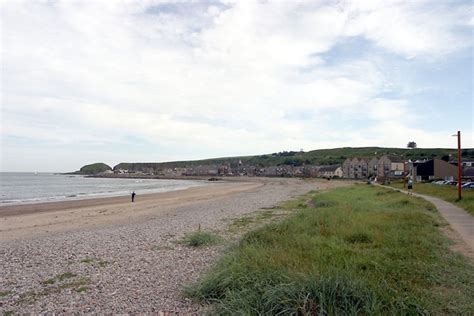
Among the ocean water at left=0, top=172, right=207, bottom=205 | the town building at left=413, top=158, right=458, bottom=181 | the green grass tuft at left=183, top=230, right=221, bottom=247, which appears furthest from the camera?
the town building at left=413, top=158, right=458, bottom=181

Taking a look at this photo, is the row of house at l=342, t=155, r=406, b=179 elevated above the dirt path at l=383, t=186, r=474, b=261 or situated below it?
above

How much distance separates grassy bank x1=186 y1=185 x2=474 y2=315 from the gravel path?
847mm

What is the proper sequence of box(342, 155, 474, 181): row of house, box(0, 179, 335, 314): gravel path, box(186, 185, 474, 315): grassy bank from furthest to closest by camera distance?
box(342, 155, 474, 181): row of house
box(0, 179, 335, 314): gravel path
box(186, 185, 474, 315): grassy bank

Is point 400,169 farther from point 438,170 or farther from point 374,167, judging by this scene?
point 438,170

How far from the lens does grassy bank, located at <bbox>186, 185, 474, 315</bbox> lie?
4.82m

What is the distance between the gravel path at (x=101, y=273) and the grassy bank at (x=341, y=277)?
847 millimetres

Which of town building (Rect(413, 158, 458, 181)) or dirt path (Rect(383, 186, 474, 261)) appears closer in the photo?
dirt path (Rect(383, 186, 474, 261))

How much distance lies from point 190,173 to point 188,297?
192m

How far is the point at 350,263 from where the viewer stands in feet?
22.0

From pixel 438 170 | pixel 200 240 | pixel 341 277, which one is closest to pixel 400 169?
pixel 438 170

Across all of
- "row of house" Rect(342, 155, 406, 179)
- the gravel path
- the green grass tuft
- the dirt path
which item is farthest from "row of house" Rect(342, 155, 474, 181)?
the gravel path

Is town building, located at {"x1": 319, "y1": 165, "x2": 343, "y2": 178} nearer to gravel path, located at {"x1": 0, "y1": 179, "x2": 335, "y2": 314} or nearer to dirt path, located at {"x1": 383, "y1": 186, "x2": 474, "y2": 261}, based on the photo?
dirt path, located at {"x1": 383, "y1": 186, "x2": 474, "y2": 261}

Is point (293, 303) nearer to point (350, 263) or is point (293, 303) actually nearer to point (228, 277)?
point (228, 277)

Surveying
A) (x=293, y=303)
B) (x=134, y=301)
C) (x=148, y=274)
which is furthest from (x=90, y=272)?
(x=293, y=303)
